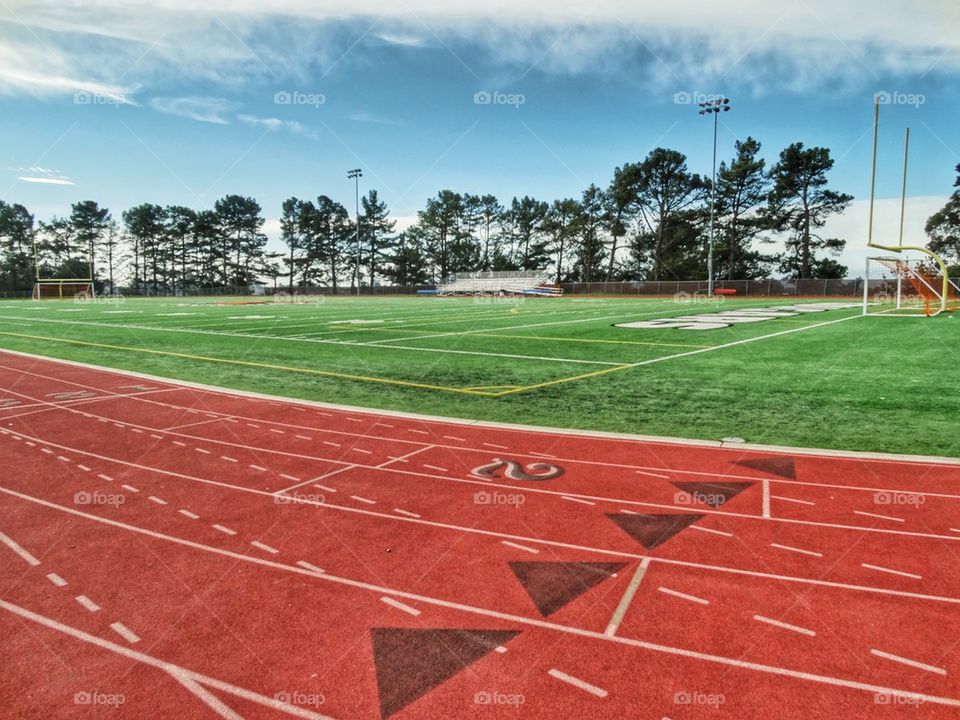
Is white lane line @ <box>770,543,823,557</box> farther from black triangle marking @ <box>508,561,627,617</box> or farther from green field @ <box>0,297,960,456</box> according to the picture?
green field @ <box>0,297,960,456</box>

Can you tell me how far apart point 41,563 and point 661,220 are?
74.5 m

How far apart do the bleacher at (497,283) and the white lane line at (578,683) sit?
69.7 meters

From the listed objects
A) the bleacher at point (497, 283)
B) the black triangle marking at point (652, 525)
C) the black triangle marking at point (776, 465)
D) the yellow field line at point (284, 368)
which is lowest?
the black triangle marking at point (652, 525)

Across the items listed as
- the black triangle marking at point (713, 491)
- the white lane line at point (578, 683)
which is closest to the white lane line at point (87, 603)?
the white lane line at point (578, 683)

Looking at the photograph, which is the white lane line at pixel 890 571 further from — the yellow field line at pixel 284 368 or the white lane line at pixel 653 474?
the yellow field line at pixel 284 368

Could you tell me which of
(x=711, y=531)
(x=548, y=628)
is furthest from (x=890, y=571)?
(x=548, y=628)

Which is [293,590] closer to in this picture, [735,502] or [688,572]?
[688,572]

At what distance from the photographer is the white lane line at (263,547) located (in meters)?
4.46

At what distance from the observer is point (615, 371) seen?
40.2ft

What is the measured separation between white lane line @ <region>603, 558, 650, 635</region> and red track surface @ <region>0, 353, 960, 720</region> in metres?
0.01

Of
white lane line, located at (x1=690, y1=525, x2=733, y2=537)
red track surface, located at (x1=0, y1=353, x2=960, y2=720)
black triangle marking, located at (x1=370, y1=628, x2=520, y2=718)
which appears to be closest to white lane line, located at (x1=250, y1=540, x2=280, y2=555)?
red track surface, located at (x1=0, y1=353, x2=960, y2=720)

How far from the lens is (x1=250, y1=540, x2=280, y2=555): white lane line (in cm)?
446

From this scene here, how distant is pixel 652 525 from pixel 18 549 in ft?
16.2

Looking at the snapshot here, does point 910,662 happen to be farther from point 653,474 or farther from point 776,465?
point 776,465
